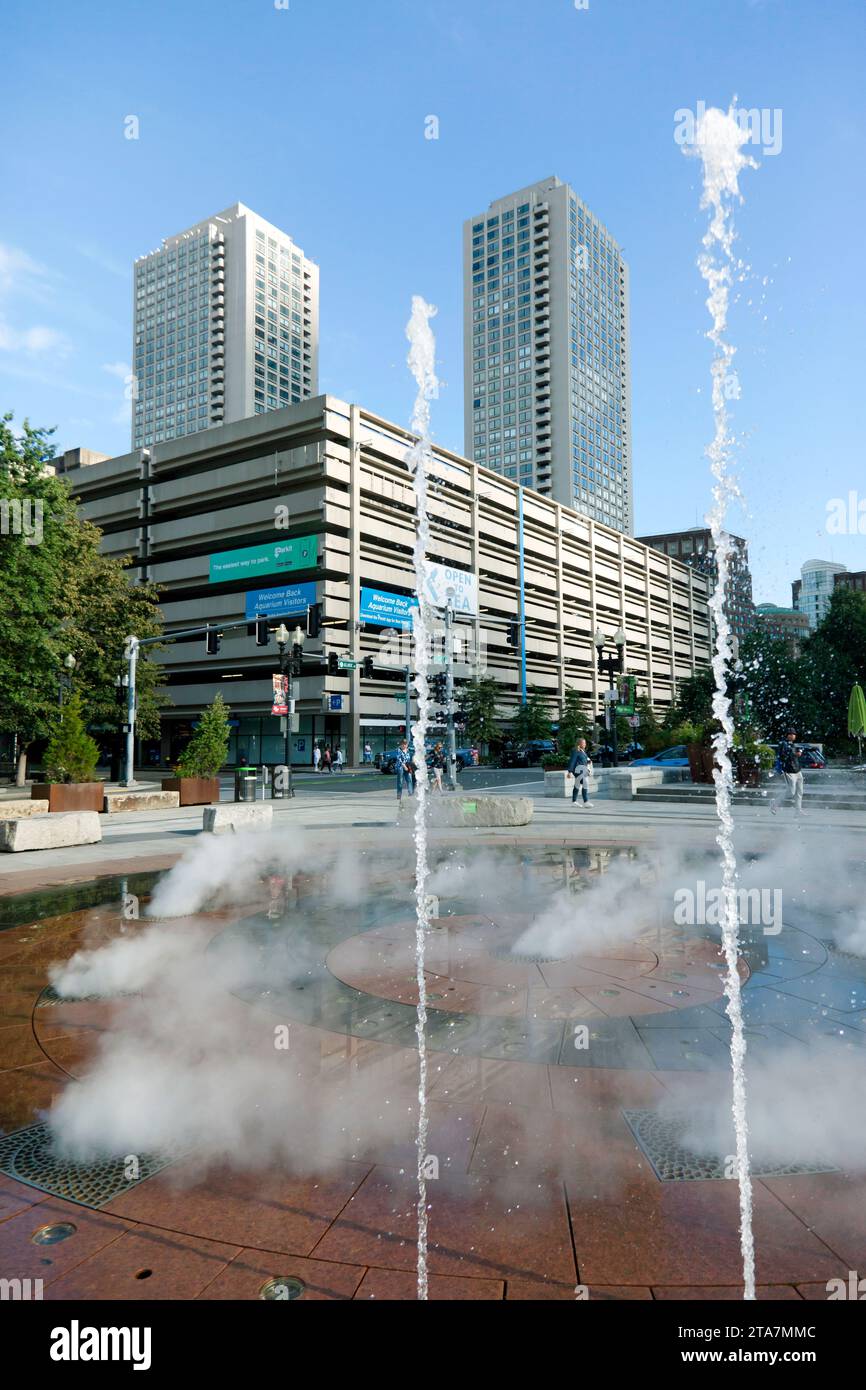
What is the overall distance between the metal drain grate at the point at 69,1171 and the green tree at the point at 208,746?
1793 cm

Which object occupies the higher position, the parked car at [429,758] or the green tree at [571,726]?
the green tree at [571,726]

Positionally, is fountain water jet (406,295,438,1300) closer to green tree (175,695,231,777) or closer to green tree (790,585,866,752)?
green tree (175,695,231,777)

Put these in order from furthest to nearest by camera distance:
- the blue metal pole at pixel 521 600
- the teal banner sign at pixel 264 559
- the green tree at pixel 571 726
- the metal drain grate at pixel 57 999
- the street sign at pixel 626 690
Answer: the blue metal pole at pixel 521 600
the teal banner sign at pixel 264 559
the street sign at pixel 626 690
the green tree at pixel 571 726
the metal drain grate at pixel 57 999

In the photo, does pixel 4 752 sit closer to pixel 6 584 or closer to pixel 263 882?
pixel 6 584

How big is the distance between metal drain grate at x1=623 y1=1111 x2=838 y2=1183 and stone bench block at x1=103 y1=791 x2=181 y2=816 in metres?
18.6

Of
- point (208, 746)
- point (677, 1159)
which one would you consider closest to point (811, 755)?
point (208, 746)

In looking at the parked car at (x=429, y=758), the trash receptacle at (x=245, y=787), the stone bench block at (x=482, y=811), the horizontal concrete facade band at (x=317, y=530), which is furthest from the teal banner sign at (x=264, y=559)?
the stone bench block at (x=482, y=811)

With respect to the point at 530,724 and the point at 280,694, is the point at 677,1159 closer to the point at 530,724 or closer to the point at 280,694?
the point at 280,694

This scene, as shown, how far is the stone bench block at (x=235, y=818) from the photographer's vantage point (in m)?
14.2

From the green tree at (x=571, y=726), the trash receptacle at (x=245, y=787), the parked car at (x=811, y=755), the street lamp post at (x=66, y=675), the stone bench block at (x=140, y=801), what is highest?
the street lamp post at (x=66, y=675)

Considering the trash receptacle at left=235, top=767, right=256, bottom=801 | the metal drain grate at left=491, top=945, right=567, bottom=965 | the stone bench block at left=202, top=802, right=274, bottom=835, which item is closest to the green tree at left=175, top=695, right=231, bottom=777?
the trash receptacle at left=235, top=767, right=256, bottom=801

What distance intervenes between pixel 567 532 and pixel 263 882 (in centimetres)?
7650

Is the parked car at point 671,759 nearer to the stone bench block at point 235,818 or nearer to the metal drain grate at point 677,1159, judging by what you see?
→ the stone bench block at point 235,818

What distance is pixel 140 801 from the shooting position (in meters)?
20.4
